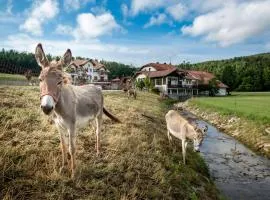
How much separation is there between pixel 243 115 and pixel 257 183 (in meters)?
18.3

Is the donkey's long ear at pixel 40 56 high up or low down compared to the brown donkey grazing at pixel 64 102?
up

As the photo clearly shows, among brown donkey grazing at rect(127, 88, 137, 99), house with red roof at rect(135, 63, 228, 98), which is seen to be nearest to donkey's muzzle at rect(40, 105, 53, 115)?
brown donkey grazing at rect(127, 88, 137, 99)

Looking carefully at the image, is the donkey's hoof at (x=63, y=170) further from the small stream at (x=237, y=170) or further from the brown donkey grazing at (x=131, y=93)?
the brown donkey grazing at (x=131, y=93)

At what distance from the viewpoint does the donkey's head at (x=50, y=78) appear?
6176 mm

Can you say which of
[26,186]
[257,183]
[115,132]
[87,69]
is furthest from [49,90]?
[87,69]

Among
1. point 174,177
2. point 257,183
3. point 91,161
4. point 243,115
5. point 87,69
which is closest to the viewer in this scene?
point 91,161

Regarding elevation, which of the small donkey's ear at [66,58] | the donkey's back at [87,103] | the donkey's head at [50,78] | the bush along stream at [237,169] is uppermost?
the small donkey's ear at [66,58]

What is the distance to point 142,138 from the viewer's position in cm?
1378

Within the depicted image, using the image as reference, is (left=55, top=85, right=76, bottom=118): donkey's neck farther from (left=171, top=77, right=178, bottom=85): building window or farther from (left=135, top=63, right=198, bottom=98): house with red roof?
(left=171, top=77, right=178, bottom=85): building window

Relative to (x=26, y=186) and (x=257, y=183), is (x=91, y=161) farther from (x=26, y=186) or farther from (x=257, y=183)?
(x=257, y=183)

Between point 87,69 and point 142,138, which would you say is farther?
point 87,69

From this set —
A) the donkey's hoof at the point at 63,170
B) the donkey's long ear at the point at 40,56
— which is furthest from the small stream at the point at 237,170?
the donkey's long ear at the point at 40,56

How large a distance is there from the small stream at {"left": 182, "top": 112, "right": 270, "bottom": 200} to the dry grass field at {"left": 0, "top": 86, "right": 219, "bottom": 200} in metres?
1.39

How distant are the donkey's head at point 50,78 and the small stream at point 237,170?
28.6ft
